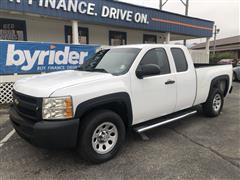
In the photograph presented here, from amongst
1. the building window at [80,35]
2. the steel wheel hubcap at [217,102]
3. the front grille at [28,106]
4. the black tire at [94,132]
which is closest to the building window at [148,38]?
the building window at [80,35]

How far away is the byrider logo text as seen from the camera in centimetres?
710

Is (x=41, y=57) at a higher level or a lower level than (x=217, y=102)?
higher

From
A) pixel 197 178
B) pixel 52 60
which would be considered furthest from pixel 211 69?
pixel 52 60

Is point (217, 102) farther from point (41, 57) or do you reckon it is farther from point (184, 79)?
point (41, 57)

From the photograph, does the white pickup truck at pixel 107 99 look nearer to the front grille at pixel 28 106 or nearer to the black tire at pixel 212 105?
the front grille at pixel 28 106

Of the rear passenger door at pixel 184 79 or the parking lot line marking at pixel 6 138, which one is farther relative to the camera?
the rear passenger door at pixel 184 79

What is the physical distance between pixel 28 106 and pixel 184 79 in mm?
3206

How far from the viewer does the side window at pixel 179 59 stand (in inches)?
176

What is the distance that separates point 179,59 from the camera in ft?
15.0

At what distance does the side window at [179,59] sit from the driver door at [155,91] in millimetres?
305

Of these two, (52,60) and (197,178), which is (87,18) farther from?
(197,178)

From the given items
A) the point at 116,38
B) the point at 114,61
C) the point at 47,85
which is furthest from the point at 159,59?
the point at 116,38

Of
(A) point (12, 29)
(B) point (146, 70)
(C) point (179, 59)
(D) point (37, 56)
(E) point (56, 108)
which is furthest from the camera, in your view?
(A) point (12, 29)

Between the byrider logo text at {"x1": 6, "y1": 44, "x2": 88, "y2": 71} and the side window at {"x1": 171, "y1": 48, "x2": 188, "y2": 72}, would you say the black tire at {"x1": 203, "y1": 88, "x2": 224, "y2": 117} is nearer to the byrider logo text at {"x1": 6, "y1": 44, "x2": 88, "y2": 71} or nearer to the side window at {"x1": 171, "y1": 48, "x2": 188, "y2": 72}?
the side window at {"x1": 171, "y1": 48, "x2": 188, "y2": 72}
